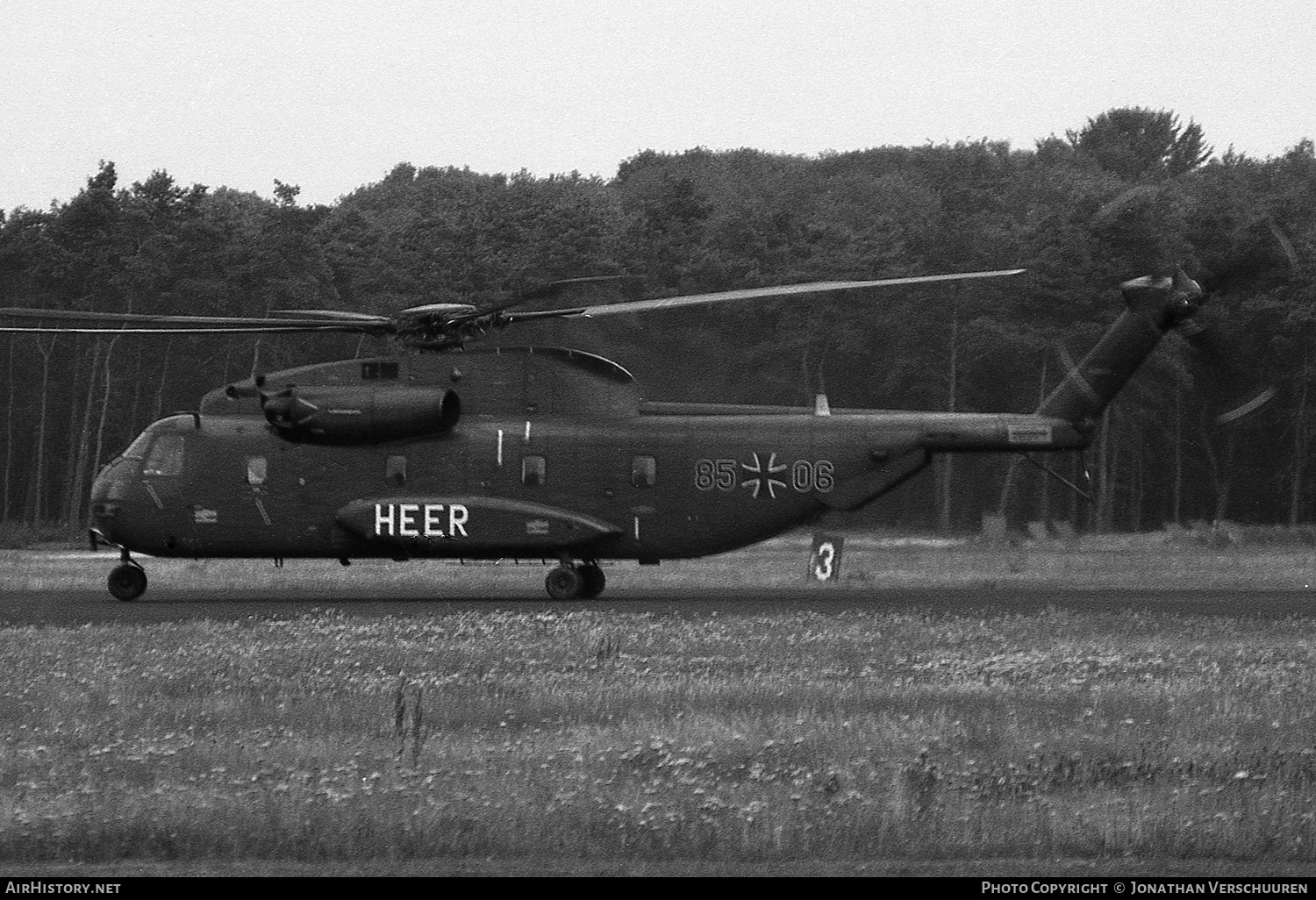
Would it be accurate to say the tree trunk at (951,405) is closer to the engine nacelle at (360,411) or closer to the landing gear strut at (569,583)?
the landing gear strut at (569,583)

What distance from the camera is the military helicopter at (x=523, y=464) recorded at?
91.0 feet

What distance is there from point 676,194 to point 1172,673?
6206cm

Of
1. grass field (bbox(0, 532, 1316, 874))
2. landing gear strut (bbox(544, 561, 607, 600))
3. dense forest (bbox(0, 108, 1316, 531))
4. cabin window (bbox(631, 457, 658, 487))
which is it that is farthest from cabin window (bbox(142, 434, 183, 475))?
dense forest (bbox(0, 108, 1316, 531))

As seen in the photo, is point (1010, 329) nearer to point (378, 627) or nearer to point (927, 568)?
point (927, 568)

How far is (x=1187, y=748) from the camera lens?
41.7 ft

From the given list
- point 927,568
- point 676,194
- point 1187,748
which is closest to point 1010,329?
point 676,194

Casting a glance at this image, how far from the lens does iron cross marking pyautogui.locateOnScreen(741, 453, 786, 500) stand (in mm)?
27797

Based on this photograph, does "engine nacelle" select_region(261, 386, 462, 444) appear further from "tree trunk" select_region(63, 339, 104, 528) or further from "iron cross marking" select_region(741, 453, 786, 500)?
"tree trunk" select_region(63, 339, 104, 528)

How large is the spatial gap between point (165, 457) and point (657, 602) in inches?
344

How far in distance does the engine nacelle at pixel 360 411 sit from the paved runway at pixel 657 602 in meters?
2.80

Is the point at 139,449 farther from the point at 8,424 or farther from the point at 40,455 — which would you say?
the point at 8,424

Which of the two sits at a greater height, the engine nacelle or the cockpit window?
the engine nacelle

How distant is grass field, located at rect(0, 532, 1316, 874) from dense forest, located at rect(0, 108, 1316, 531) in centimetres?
4085

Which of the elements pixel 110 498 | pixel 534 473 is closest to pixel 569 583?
pixel 534 473
